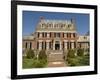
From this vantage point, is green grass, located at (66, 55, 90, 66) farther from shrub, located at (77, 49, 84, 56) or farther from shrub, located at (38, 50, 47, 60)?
shrub, located at (38, 50, 47, 60)

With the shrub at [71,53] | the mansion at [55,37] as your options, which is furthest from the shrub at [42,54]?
the shrub at [71,53]

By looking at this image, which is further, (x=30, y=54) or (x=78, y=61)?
(x=78, y=61)

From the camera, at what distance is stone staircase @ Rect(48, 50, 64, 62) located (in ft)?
6.57

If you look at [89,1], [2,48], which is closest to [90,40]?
[89,1]

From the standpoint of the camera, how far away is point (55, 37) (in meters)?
2.01

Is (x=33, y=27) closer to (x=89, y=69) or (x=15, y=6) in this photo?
(x=15, y=6)

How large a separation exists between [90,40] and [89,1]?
1.23ft

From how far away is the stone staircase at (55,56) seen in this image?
2.00m

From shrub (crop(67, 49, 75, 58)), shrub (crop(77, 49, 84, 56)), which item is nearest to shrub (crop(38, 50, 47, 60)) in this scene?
shrub (crop(67, 49, 75, 58))

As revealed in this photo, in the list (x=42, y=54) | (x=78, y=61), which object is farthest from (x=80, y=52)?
(x=42, y=54)

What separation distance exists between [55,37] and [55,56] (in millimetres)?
173

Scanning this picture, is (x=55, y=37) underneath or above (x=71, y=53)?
above

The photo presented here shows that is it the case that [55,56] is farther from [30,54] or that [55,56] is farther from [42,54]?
[30,54]

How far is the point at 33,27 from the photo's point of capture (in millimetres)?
1954
